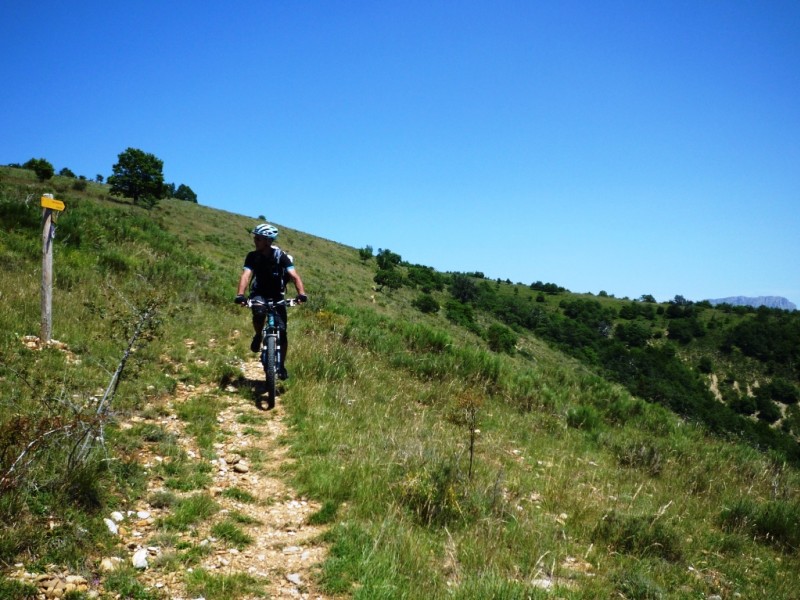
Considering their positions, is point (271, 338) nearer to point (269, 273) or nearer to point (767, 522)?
point (269, 273)

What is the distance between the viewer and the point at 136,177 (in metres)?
47.0

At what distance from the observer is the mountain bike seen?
6.98 meters

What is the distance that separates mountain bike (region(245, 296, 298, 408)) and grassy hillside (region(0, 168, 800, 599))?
496 millimetres

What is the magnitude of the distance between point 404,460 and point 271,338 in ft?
10.2

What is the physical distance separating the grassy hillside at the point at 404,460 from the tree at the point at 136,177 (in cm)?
3933

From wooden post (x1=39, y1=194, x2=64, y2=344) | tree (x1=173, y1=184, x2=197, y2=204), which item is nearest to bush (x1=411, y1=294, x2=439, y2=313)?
wooden post (x1=39, y1=194, x2=64, y2=344)

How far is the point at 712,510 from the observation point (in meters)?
6.12

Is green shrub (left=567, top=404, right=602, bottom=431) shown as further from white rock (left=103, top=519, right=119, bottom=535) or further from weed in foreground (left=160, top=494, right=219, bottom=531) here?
white rock (left=103, top=519, right=119, bottom=535)

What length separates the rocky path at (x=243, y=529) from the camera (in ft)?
10.6

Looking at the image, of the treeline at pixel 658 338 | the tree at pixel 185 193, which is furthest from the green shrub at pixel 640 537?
the tree at pixel 185 193

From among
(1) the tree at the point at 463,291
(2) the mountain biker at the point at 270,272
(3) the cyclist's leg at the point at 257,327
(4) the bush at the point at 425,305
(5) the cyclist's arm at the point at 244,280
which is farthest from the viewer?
(1) the tree at the point at 463,291

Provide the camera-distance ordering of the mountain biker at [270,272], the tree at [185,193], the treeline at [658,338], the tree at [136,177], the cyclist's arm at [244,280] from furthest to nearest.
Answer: the tree at [185,193] < the treeline at [658,338] < the tree at [136,177] < the mountain biker at [270,272] < the cyclist's arm at [244,280]

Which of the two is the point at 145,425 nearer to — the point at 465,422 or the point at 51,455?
the point at 51,455

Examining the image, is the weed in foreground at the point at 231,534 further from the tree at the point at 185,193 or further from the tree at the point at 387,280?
the tree at the point at 185,193
